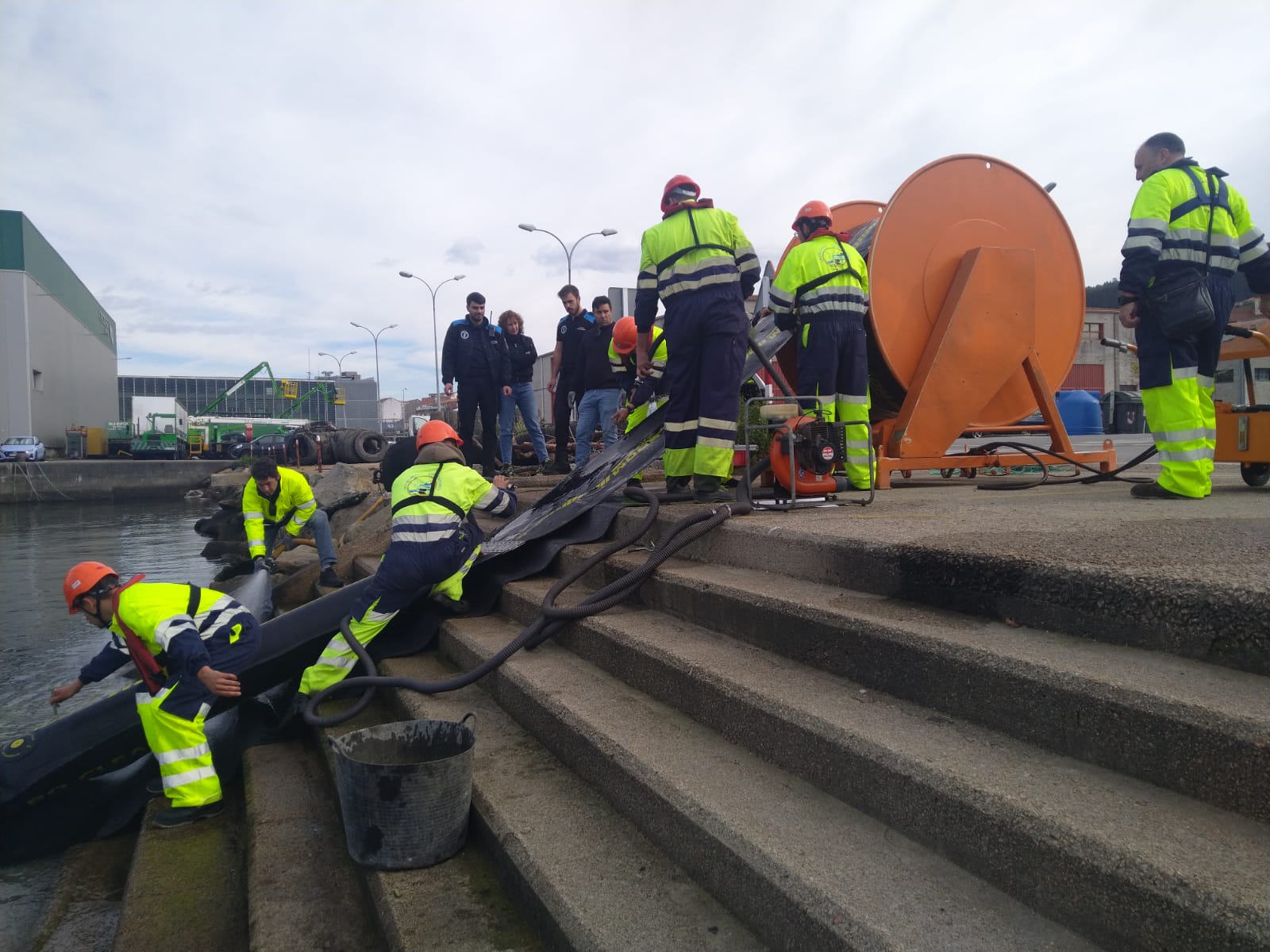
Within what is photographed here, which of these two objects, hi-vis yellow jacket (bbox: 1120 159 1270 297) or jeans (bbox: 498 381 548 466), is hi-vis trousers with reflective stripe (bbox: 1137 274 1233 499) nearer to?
hi-vis yellow jacket (bbox: 1120 159 1270 297)

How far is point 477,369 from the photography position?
A: 28.6 ft

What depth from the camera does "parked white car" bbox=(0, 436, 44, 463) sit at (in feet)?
94.2

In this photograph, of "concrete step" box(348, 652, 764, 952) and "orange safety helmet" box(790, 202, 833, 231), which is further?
"orange safety helmet" box(790, 202, 833, 231)

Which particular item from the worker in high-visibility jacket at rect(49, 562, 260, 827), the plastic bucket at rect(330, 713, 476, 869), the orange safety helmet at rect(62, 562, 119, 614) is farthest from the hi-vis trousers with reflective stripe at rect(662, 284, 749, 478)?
the orange safety helmet at rect(62, 562, 119, 614)

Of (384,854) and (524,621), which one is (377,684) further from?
(384,854)

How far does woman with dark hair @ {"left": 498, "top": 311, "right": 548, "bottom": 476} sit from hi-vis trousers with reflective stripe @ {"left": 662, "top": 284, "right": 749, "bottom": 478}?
4.50 meters

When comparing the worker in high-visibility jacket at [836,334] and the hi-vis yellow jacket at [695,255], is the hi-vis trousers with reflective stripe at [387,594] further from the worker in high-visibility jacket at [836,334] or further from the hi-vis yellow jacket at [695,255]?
the worker in high-visibility jacket at [836,334]

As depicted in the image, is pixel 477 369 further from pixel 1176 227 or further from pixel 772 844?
pixel 772 844

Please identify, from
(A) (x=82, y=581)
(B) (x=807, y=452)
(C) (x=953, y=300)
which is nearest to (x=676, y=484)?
(B) (x=807, y=452)

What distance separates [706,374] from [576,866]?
3052mm

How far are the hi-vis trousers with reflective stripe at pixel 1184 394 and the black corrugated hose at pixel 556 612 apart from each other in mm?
2251

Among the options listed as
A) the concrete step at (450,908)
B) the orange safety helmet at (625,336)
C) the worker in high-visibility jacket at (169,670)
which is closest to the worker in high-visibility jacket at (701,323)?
the orange safety helmet at (625,336)

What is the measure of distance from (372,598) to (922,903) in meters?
3.46

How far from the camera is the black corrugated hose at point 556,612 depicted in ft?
12.1
